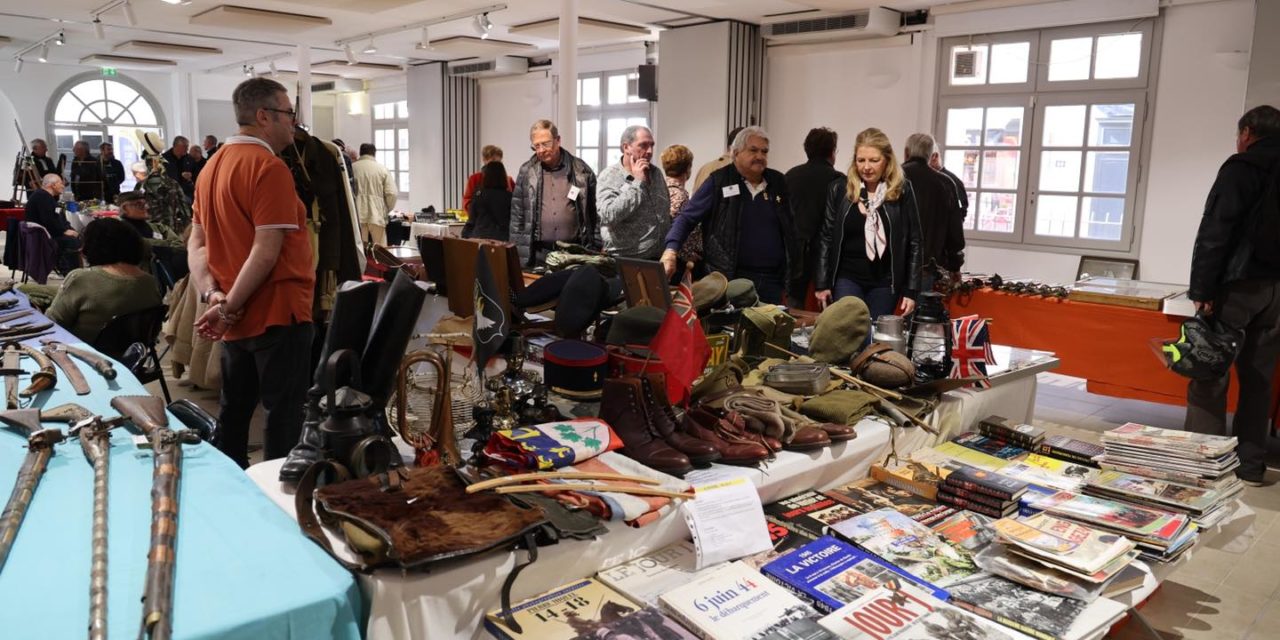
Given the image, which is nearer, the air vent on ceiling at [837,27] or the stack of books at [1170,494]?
the stack of books at [1170,494]

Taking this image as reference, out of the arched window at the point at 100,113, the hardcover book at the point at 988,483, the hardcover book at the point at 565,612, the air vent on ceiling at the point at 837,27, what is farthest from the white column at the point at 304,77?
the hardcover book at the point at 565,612

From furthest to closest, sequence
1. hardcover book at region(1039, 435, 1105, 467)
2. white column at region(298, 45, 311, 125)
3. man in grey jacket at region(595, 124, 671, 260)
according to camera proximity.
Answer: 1. white column at region(298, 45, 311, 125)
2. man in grey jacket at region(595, 124, 671, 260)
3. hardcover book at region(1039, 435, 1105, 467)

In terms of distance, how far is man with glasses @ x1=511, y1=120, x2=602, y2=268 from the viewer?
4.84 meters

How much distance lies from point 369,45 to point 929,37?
726 centimetres

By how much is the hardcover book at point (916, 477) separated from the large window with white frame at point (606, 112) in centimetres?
968

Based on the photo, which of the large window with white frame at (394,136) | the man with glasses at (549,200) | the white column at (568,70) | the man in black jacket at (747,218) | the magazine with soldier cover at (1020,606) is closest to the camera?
the magazine with soldier cover at (1020,606)

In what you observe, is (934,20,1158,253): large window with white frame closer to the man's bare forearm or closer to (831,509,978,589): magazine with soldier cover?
(831,509,978,589): magazine with soldier cover

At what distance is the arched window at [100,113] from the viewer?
1758cm

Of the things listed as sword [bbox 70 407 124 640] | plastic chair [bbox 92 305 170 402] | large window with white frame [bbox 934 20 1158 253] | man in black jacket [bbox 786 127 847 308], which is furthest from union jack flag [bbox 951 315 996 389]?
large window with white frame [bbox 934 20 1158 253]

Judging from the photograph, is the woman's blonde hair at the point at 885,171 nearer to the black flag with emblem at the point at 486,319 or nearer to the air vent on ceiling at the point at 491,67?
the black flag with emblem at the point at 486,319

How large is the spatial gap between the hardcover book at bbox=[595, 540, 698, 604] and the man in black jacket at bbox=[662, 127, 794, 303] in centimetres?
244

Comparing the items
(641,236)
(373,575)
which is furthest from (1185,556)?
(641,236)

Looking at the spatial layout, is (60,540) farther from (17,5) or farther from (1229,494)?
(17,5)

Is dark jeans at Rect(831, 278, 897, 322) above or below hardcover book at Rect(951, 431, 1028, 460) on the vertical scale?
above
